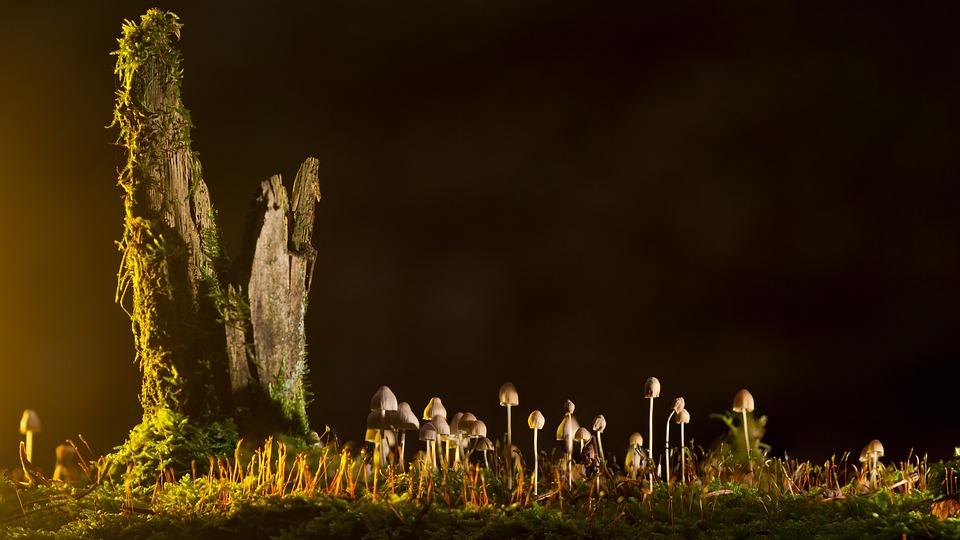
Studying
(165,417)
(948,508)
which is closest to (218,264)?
(165,417)

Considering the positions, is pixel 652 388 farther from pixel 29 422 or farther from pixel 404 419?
pixel 29 422

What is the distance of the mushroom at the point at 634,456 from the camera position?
3.17 metres

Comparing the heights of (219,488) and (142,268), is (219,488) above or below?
below

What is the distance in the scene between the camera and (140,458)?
3.58 m

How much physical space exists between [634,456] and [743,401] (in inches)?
23.2

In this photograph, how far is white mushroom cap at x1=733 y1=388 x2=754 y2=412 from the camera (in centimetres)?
380

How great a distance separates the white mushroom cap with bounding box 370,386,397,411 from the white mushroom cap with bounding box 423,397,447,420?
0.23 m

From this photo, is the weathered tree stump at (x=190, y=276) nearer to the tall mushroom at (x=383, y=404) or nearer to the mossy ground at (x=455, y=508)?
the mossy ground at (x=455, y=508)

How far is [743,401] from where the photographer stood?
3814 millimetres

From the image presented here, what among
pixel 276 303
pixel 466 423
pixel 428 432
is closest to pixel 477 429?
pixel 466 423

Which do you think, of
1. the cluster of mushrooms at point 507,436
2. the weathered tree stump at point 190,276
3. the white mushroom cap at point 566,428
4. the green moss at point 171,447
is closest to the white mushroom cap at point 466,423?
the cluster of mushrooms at point 507,436

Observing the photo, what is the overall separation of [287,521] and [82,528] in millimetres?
718

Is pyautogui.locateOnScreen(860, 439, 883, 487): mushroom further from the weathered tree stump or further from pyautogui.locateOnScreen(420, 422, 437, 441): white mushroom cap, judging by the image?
the weathered tree stump

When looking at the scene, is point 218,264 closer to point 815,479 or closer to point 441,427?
point 441,427
